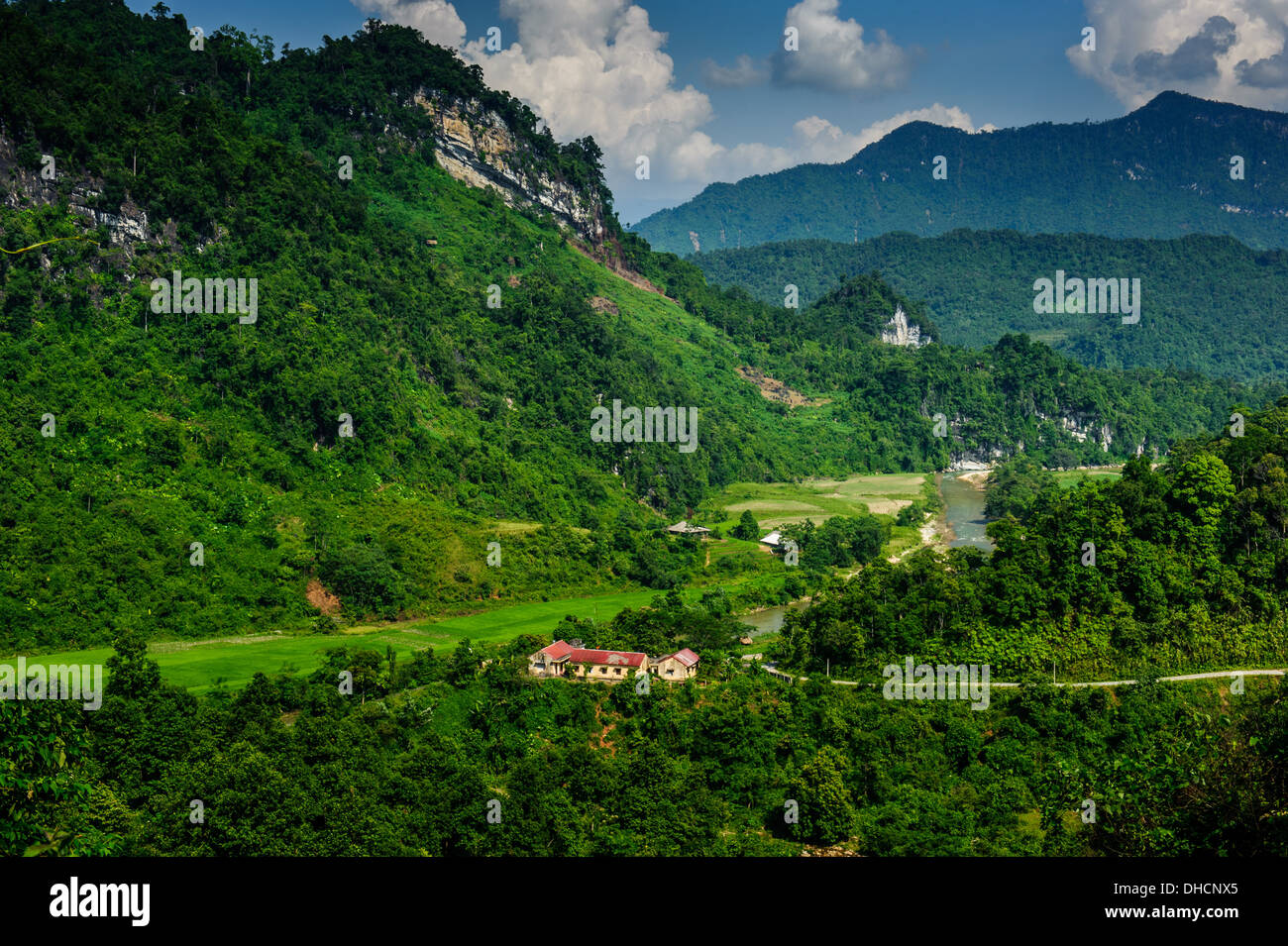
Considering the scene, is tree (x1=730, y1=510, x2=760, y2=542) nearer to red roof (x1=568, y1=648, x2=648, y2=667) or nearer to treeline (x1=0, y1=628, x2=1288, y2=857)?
treeline (x1=0, y1=628, x2=1288, y2=857)

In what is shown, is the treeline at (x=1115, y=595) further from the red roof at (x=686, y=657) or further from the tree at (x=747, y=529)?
the tree at (x=747, y=529)

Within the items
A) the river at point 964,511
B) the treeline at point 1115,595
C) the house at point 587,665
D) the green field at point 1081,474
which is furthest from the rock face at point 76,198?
the green field at point 1081,474

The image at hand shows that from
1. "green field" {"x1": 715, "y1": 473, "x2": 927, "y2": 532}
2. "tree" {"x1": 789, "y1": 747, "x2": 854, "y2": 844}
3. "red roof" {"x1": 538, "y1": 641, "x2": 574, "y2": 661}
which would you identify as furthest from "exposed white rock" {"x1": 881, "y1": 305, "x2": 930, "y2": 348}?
"tree" {"x1": 789, "y1": 747, "x2": 854, "y2": 844}

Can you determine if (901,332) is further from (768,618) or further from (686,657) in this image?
(686,657)

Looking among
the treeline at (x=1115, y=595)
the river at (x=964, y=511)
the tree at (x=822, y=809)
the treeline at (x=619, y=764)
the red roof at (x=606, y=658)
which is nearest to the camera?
the treeline at (x=619, y=764)

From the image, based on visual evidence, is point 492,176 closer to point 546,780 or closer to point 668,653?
point 668,653

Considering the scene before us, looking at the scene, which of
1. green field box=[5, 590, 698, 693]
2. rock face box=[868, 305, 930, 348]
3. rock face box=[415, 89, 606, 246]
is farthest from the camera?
rock face box=[868, 305, 930, 348]
